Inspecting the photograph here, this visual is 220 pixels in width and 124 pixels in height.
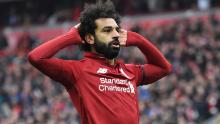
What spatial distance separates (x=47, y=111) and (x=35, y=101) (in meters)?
1.69

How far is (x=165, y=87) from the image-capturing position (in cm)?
1522

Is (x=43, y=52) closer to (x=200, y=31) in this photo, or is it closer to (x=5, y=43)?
(x=200, y=31)

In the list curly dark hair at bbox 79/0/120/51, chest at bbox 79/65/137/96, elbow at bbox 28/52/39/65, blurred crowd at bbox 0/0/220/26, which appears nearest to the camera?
elbow at bbox 28/52/39/65

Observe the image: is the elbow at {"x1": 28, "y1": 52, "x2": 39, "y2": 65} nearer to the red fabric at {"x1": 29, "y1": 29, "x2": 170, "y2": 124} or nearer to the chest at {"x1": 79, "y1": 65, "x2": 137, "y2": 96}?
the red fabric at {"x1": 29, "y1": 29, "x2": 170, "y2": 124}

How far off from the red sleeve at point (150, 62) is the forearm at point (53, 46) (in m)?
0.55

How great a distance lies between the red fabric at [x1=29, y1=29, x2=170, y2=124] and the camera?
17.6 feet

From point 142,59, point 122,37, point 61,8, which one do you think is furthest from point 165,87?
point 61,8

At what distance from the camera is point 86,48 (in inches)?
224

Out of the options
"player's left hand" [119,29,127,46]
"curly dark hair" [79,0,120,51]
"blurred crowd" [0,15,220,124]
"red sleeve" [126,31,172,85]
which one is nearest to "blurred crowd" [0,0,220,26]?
"blurred crowd" [0,15,220,124]

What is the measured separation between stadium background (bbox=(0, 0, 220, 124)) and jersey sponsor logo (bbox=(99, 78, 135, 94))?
709 centimetres

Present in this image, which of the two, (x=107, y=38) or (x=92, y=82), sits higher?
(x=107, y=38)

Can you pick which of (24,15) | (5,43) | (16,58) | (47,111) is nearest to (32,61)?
(47,111)

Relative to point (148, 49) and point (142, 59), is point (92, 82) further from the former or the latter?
point (142, 59)

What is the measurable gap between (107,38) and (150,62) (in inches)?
29.5
